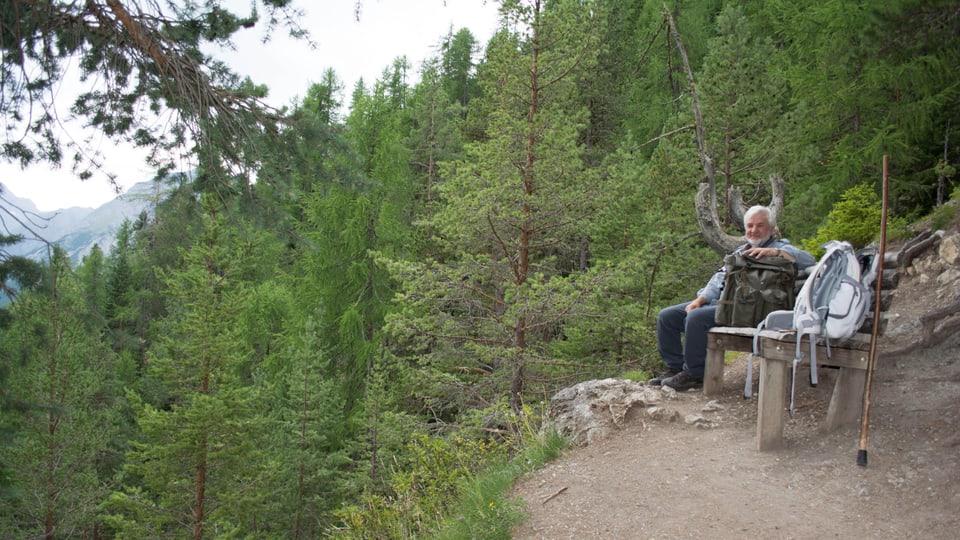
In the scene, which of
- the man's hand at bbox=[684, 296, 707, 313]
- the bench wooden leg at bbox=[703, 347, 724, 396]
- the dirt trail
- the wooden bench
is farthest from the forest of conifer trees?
the wooden bench

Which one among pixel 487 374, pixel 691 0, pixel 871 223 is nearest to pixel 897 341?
pixel 871 223

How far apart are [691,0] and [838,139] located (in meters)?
13.8

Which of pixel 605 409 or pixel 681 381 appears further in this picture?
pixel 681 381

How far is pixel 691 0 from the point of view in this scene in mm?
24391

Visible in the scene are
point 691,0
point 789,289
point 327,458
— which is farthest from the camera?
point 691,0

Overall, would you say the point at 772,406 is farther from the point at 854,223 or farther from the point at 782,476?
the point at 854,223

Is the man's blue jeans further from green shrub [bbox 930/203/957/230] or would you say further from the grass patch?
green shrub [bbox 930/203/957/230]

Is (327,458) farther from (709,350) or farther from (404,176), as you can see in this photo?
(709,350)

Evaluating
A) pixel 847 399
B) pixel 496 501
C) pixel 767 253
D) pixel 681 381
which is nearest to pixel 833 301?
pixel 847 399

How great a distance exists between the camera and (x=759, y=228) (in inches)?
209

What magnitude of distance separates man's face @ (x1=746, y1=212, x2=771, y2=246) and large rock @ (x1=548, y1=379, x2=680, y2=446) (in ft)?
4.83

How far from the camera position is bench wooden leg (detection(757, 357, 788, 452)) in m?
4.18

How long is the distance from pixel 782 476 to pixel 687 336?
1762mm

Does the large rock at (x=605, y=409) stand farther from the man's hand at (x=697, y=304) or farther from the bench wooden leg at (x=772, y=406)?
the bench wooden leg at (x=772, y=406)
